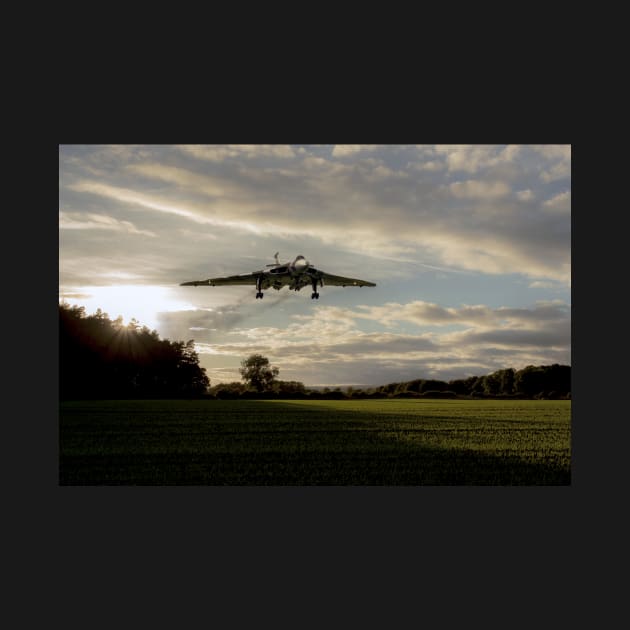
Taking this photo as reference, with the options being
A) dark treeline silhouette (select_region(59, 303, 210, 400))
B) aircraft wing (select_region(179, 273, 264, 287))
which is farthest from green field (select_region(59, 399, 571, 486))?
dark treeline silhouette (select_region(59, 303, 210, 400))

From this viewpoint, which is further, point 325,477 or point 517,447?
point 517,447

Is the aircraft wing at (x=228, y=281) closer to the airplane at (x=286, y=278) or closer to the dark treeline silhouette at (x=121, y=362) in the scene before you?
the airplane at (x=286, y=278)

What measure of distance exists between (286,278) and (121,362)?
96.4ft

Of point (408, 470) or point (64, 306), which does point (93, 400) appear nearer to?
point (64, 306)

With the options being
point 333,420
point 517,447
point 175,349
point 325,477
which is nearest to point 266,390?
point 175,349

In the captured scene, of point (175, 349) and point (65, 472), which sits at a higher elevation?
point (175, 349)

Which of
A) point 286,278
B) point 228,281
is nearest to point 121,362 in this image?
point 228,281

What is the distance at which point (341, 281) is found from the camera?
122 ft

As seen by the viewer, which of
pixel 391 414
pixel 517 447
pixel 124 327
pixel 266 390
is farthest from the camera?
pixel 124 327

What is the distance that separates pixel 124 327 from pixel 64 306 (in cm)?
773

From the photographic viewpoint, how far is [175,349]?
5675cm

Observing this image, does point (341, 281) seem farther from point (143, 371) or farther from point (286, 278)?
point (143, 371)

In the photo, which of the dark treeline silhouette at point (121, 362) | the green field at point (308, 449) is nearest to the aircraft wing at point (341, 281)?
the green field at point (308, 449)

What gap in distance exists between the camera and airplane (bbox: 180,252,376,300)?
113 ft
